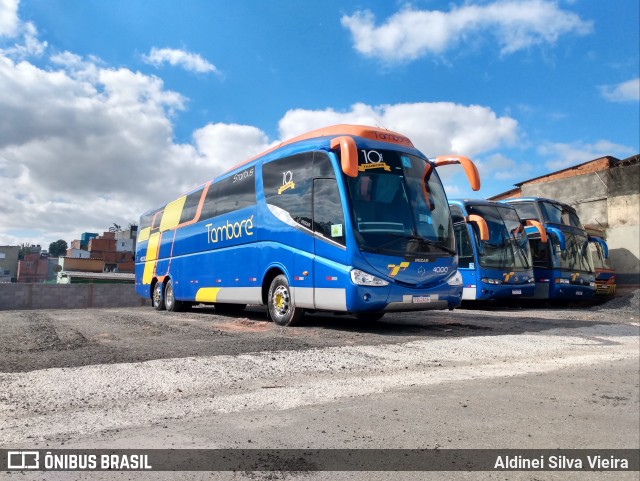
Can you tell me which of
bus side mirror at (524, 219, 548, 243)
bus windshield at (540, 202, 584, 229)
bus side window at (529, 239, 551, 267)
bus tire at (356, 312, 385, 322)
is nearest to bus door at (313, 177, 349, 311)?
bus tire at (356, 312, 385, 322)

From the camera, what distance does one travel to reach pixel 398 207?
8195 mm

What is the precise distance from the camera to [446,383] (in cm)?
510

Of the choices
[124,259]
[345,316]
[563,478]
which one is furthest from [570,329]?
[124,259]

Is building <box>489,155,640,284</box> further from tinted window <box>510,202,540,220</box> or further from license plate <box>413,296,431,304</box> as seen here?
license plate <box>413,296,431,304</box>

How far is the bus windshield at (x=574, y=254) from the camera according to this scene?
675 inches

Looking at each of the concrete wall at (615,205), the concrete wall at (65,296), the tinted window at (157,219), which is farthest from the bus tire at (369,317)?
the concrete wall at (65,296)

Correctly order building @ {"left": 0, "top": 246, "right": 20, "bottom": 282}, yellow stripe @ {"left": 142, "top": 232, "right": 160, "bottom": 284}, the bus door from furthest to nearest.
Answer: building @ {"left": 0, "top": 246, "right": 20, "bottom": 282} < yellow stripe @ {"left": 142, "top": 232, "right": 160, "bottom": 284} < the bus door

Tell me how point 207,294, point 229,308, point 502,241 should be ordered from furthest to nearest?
point 502,241 < point 229,308 < point 207,294

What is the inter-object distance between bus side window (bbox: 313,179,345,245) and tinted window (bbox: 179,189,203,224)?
20.0ft

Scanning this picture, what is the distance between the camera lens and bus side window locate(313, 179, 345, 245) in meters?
7.81

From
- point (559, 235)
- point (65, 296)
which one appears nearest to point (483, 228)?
point (559, 235)

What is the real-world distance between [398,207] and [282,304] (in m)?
2.86

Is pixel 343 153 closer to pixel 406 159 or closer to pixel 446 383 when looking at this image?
pixel 406 159

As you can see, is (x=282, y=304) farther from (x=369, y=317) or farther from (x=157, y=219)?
(x=157, y=219)
